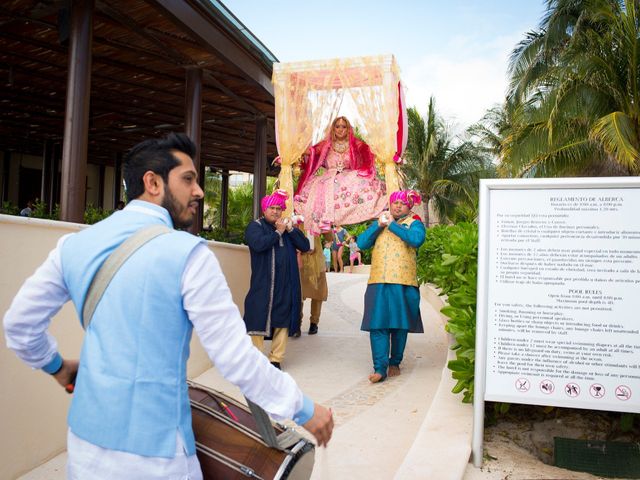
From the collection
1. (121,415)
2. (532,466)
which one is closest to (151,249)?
(121,415)

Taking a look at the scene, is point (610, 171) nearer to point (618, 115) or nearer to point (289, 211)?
point (618, 115)

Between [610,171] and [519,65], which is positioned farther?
[519,65]

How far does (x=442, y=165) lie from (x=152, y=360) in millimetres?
29412

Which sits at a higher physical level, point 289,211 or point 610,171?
point 610,171

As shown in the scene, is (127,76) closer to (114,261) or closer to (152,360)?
(114,261)

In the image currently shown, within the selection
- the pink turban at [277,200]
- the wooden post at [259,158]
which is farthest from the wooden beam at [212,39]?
the pink turban at [277,200]

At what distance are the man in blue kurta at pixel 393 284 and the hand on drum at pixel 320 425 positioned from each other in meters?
3.62

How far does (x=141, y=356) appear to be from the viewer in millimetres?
1510

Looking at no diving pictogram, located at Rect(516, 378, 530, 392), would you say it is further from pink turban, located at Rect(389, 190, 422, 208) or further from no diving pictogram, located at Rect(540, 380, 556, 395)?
pink turban, located at Rect(389, 190, 422, 208)

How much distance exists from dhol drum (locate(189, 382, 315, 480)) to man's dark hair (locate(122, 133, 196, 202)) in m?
0.71

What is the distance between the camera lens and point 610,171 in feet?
54.7

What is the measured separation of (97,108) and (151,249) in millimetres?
10211

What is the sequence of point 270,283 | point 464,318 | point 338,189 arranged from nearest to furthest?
point 464,318 → point 270,283 → point 338,189

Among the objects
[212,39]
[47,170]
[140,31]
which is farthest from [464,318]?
[47,170]
